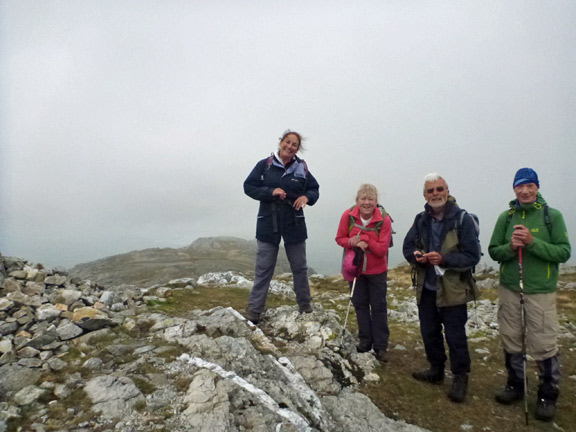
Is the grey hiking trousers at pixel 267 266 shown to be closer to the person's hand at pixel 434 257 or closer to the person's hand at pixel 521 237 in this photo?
the person's hand at pixel 434 257

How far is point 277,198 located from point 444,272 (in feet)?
12.7

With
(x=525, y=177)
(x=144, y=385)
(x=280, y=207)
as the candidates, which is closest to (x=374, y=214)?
(x=280, y=207)

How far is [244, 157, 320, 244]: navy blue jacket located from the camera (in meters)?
7.29

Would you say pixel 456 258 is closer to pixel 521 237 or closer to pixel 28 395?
pixel 521 237

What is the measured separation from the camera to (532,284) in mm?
5426

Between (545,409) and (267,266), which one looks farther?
(267,266)

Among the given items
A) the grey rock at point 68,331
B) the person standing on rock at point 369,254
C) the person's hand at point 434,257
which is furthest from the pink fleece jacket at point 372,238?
the grey rock at point 68,331

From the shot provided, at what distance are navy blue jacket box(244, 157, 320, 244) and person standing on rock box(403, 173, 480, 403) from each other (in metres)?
2.57

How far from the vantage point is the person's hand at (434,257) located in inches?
220

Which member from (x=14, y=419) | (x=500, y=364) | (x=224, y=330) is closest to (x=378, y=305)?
(x=224, y=330)

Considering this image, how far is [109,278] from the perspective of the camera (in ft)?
206

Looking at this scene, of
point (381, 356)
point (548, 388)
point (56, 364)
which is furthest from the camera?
point (381, 356)

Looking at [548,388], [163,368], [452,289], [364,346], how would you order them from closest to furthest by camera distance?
[163,368]
[548,388]
[452,289]
[364,346]

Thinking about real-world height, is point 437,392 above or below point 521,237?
below
